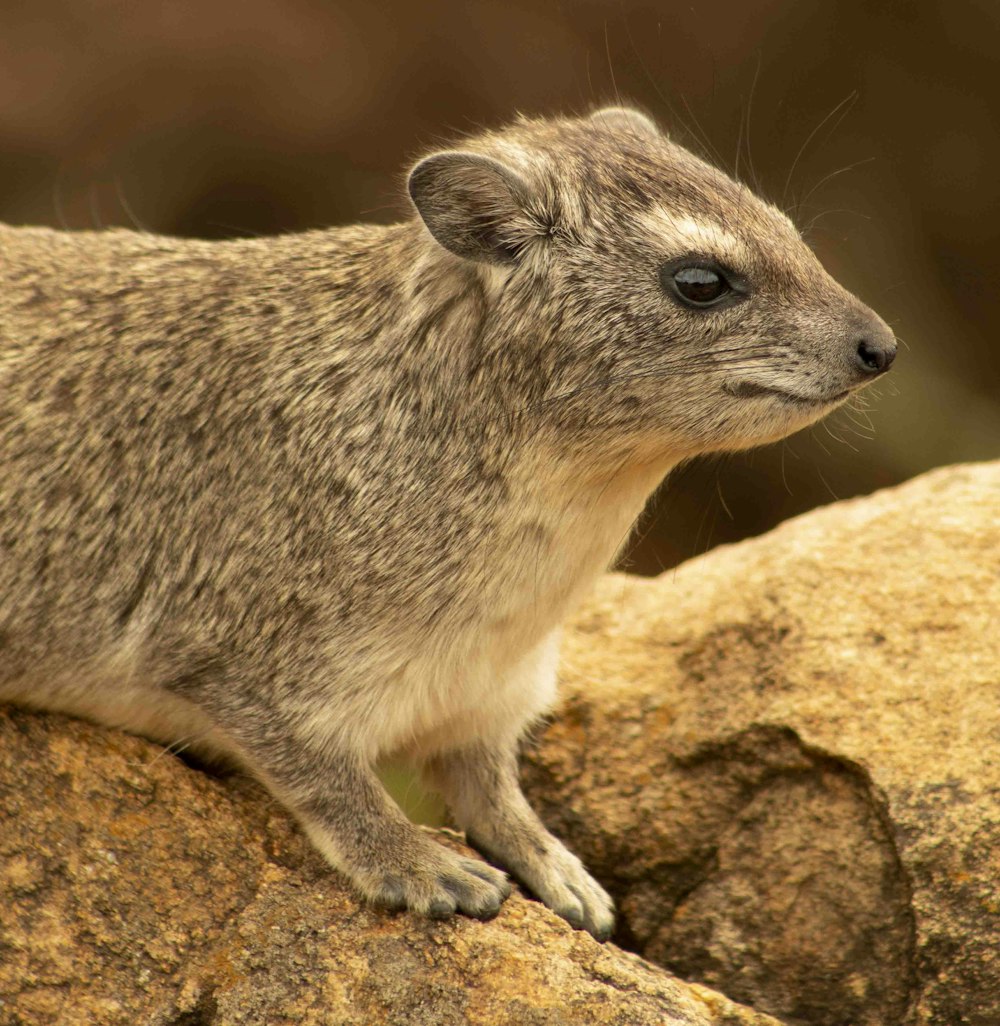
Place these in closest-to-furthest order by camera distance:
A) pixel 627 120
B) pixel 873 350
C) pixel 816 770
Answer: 1. pixel 873 350
2. pixel 816 770
3. pixel 627 120

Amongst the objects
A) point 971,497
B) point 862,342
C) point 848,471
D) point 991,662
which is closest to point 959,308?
point 848,471

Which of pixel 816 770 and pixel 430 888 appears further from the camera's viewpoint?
pixel 816 770

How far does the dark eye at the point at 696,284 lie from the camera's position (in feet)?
17.2

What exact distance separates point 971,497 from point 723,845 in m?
2.23

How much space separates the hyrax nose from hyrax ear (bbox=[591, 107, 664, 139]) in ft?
4.65

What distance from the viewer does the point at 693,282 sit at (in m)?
5.24

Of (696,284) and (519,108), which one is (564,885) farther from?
(519,108)

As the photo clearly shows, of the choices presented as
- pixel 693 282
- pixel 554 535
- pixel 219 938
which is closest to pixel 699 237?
pixel 693 282

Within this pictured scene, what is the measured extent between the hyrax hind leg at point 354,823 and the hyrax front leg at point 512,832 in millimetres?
419

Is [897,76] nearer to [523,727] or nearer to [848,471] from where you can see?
[848,471]

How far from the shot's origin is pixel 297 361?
5.73 metres

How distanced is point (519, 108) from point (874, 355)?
29.7 ft

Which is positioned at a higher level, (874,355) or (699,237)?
(699,237)

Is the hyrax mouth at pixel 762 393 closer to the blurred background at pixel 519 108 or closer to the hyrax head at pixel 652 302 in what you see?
the hyrax head at pixel 652 302
